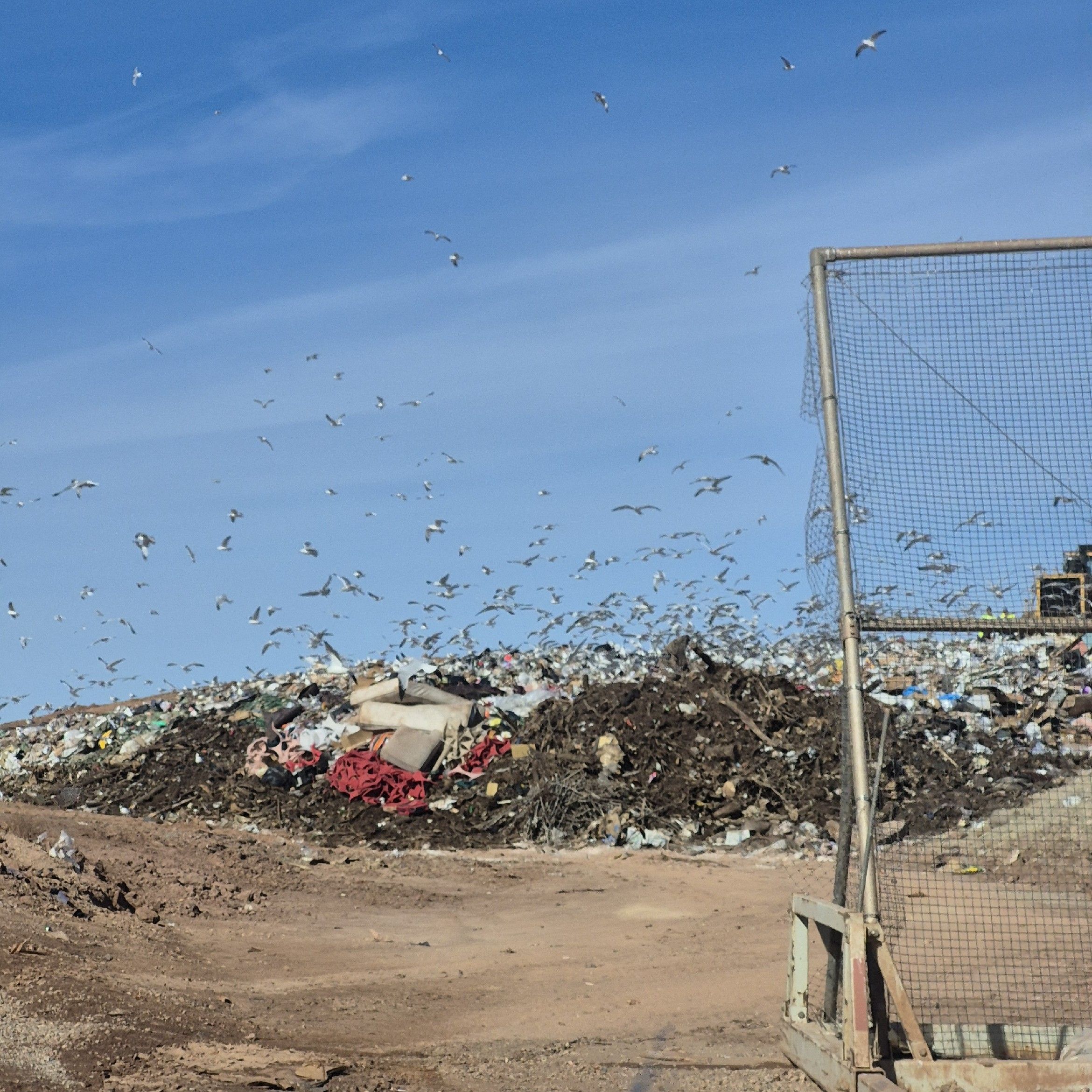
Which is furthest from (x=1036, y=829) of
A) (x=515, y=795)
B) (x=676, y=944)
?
(x=515, y=795)

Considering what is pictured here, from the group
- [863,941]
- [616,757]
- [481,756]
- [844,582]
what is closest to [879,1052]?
[863,941]

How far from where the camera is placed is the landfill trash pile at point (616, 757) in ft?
39.0

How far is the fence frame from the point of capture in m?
4.45

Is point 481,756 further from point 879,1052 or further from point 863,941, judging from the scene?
point 863,941

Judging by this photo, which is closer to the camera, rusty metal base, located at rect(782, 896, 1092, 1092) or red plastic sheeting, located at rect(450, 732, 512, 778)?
rusty metal base, located at rect(782, 896, 1092, 1092)

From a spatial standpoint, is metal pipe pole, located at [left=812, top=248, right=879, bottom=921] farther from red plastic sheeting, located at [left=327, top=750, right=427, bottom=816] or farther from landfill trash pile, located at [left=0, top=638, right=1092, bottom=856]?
red plastic sheeting, located at [left=327, top=750, right=427, bottom=816]

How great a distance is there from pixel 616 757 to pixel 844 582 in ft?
25.8

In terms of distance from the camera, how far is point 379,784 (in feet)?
42.7

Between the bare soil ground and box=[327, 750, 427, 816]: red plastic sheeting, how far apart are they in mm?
1081

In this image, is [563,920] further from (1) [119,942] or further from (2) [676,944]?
(1) [119,942]

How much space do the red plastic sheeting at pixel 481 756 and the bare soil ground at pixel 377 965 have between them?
5.03 ft

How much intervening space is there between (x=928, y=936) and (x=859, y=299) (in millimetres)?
4310

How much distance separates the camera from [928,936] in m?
7.67

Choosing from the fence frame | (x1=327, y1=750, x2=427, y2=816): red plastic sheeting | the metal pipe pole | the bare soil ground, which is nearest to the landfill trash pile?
(x1=327, y1=750, x2=427, y2=816): red plastic sheeting
